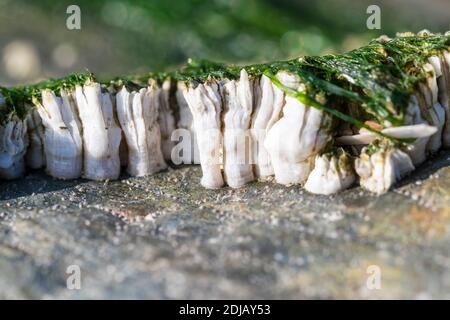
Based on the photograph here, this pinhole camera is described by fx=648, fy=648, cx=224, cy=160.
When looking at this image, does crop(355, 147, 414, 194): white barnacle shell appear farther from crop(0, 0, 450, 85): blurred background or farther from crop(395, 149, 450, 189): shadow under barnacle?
crop(0, 0, 450, 85): blurred background

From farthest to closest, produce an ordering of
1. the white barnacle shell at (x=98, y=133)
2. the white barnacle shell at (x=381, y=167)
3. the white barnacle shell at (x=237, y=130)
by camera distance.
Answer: the white barnacle shell at (x=98, y=133), the white barnacle shell at (x=237, y=130), the white barnacle shell at (x=381, y=167)

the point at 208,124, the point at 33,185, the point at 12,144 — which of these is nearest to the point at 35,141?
the point at 12,144

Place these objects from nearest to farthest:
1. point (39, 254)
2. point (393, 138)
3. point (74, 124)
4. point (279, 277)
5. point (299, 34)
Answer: point (279, 277) < point (39, 254) < point (393, 138) < point (74, 124) < point (299, 34)

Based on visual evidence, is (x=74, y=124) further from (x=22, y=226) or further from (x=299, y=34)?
(x=299, y=34)

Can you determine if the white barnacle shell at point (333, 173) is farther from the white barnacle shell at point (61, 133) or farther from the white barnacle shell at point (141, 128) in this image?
the white barnacle shell at point (61, 133)

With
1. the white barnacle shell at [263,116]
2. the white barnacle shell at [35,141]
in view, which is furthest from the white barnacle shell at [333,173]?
the white barnacle shell at [35,141]

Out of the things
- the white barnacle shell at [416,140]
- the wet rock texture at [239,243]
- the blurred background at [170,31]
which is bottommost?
the wet rock texture at [239,243]

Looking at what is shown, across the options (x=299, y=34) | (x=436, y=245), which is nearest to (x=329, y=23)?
(x=299, y=34)
